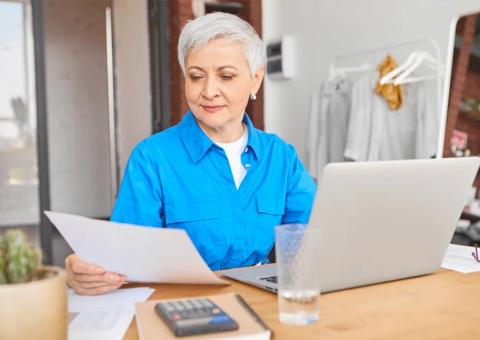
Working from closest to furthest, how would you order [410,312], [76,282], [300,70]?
[410,312] < [76,282] < [300,70]

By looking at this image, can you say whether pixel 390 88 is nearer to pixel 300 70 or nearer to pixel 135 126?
pixel 300 70

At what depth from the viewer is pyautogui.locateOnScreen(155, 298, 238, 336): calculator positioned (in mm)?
788

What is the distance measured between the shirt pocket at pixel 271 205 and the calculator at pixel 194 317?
0.75m

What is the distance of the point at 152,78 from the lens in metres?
4.65

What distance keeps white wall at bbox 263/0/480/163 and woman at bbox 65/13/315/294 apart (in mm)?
1920

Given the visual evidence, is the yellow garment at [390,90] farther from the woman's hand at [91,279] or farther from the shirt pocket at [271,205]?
the woman's hand at [91,279]

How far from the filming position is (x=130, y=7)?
5246 millimetres

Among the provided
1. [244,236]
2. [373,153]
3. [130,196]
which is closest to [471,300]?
[244,236]

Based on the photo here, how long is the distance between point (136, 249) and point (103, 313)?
12 centimetres

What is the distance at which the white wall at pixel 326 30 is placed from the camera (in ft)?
10.6

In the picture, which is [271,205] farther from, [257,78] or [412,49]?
[412,49]

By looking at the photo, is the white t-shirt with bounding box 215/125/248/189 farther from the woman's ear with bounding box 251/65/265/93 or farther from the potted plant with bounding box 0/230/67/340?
the potted plant with bounding box 0/230/67/340

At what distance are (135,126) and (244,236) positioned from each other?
3896 millimetres

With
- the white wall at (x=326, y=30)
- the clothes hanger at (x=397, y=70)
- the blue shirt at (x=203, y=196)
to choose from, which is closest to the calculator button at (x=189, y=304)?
the blue shirt at (x=203, y=196)
